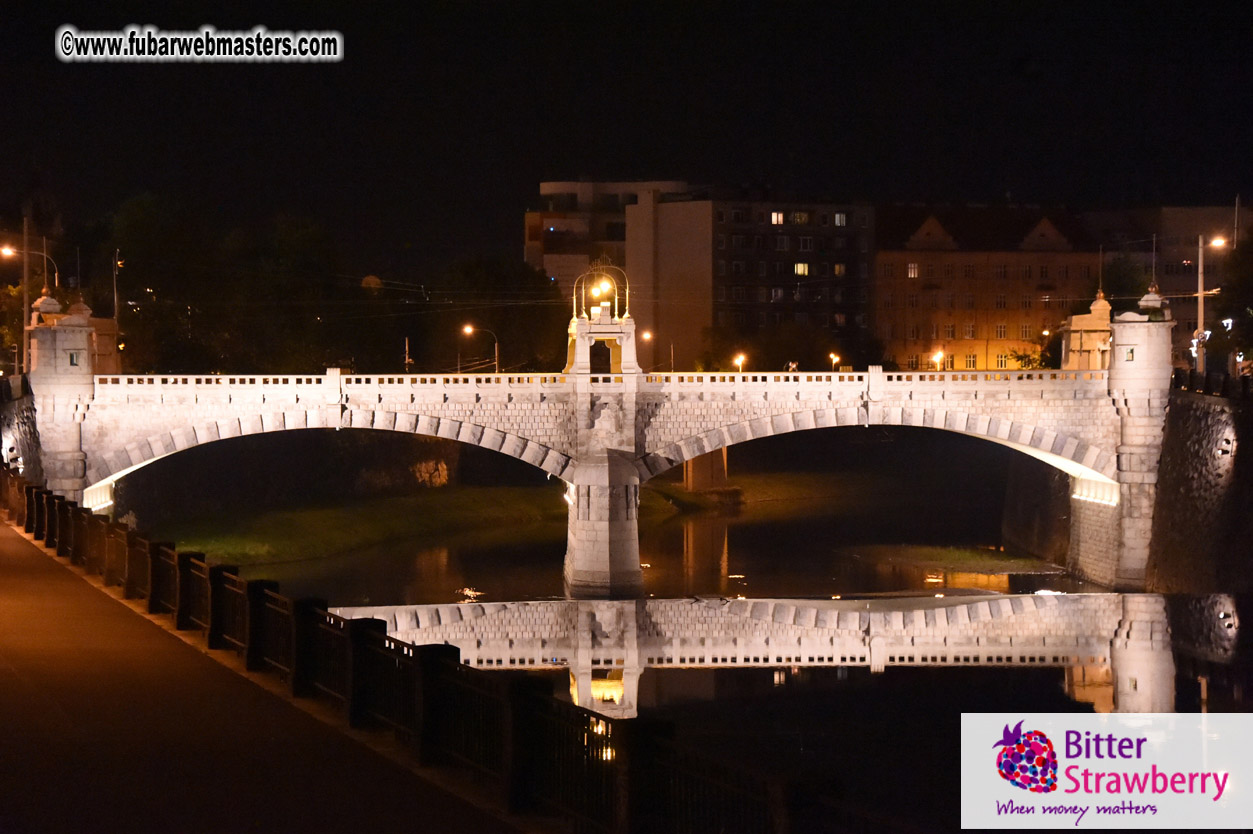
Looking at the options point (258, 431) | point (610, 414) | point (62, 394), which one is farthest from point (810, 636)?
point (62, 394)

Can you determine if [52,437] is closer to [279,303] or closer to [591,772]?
[279,303]

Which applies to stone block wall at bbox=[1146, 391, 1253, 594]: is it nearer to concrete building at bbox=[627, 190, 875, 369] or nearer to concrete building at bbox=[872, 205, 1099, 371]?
concrete building at bbox=[627, 190, 875, 369]

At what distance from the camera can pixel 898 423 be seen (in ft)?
186

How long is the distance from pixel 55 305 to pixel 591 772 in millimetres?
47378

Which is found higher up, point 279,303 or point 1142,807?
point 279,303

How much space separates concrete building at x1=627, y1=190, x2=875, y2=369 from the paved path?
86.8 m

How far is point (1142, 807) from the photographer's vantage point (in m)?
26.9

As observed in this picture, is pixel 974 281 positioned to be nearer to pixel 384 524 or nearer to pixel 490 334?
pixel 490 334

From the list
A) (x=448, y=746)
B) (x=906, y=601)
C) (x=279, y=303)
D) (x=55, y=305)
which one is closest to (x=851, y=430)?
(x=279, y=303)

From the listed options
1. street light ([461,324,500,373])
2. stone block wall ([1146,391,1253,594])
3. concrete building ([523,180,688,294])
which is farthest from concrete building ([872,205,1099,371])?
stone block wall ([1146,391,1253,594])

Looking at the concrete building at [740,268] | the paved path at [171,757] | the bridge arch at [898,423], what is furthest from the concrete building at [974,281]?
the paved path at [171,757]

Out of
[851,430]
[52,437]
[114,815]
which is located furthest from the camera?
[851,430]

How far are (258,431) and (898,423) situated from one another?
23.4 metres

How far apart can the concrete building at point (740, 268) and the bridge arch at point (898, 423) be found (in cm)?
4961
